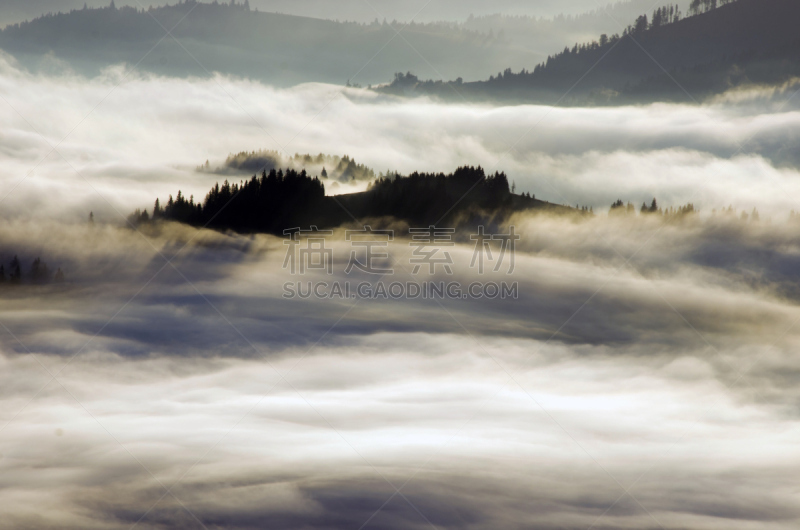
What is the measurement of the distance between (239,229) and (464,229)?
32284 mm

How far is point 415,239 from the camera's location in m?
94.7

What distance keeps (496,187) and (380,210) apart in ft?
53.5

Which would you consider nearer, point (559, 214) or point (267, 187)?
point (267, 187)

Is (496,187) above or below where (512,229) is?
above

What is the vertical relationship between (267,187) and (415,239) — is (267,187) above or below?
above

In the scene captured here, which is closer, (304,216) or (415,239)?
(304,216)

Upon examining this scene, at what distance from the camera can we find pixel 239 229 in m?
89.9

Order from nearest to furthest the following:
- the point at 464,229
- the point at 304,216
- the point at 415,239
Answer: the point at 304,216 → the point at 464,229 → the point at 415,239

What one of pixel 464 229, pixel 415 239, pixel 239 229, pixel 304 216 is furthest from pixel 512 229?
pixel 239 229

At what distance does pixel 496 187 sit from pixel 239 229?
36960 millimetres

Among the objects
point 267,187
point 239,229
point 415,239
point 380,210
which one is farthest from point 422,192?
point 239,229

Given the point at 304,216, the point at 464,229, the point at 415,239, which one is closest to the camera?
the point at 304,216

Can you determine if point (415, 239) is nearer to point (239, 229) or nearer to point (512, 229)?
point (512, 229)

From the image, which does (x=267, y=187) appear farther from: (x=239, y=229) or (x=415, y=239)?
(x=415, y=239)
